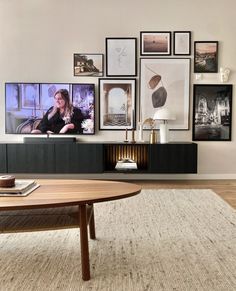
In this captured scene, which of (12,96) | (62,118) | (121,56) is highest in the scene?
(121,56)

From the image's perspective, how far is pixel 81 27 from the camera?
17.4 feet

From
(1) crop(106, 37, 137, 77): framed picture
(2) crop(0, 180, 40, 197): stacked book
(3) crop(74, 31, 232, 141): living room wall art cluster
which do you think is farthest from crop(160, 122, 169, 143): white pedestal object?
(2) crop(0, 180, 40, 197): stacked book

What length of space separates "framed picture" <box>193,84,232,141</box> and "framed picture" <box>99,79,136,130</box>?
0.98 metres

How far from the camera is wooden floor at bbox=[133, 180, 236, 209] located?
4.55 m

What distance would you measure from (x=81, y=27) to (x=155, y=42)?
1162 mm

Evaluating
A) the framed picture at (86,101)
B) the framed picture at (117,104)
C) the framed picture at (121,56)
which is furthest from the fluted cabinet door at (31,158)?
the framed picture at (121,56)

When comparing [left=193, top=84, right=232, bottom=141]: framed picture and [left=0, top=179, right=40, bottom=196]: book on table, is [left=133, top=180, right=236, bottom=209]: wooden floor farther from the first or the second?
[left=0, top=179, right=40, bottom=196]: book on table

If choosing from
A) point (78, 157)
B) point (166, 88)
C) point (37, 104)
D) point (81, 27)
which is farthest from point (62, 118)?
point (166, 88)

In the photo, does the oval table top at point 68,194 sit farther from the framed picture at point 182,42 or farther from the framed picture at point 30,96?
the framed picture at point 182,42

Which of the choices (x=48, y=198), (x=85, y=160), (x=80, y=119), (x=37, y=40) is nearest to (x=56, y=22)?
(x=37, y=40)

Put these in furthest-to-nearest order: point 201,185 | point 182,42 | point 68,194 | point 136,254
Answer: point 182,42 < point 201,185 < point 136,254 < point 68,194

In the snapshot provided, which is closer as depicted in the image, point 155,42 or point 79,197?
point 79,197

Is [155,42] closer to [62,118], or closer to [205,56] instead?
[205,56]

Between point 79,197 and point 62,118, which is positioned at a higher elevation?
point 62,118
